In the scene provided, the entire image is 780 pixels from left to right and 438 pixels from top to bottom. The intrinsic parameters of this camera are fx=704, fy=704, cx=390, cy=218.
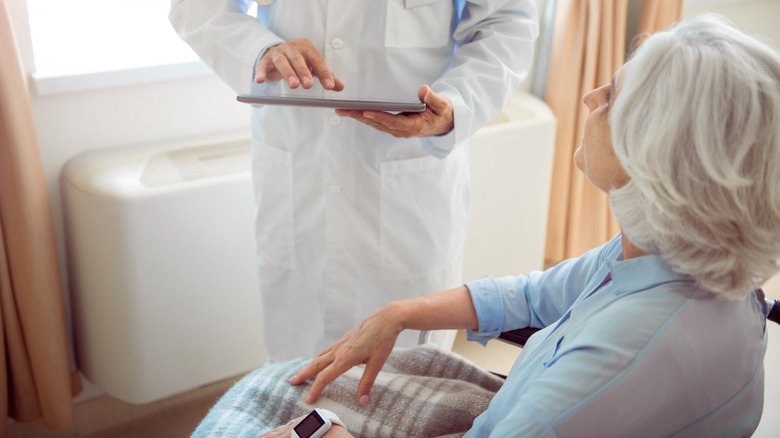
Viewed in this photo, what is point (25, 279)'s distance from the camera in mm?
1719

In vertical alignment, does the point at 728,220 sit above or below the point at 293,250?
above

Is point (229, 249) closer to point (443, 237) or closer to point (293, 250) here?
point (293, 250)

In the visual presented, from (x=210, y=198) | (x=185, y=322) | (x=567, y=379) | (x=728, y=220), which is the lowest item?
(x=185, y=322)

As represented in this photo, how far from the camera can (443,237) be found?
1561 millimetres

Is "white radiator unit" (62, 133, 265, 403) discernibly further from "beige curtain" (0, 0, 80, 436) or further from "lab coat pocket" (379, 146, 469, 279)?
"lab coat pocket" (379, 146, 469, 279)

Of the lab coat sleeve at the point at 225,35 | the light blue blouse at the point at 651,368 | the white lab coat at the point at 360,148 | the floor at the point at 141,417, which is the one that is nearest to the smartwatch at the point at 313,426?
the light blue blouse at the point at 651,368

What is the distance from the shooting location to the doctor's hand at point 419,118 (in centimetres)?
121

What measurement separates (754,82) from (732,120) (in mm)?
51

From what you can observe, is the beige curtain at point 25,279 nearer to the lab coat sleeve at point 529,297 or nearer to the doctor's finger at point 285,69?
the doctor's finger at point 285,69

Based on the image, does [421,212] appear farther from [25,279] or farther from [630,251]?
[25,279]

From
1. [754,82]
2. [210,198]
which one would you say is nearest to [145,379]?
[210,198]

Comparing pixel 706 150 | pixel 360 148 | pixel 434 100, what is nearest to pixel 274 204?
pixel 360 148

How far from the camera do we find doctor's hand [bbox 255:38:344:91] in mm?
1239

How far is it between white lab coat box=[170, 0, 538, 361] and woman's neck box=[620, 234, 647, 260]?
0.40 metres
